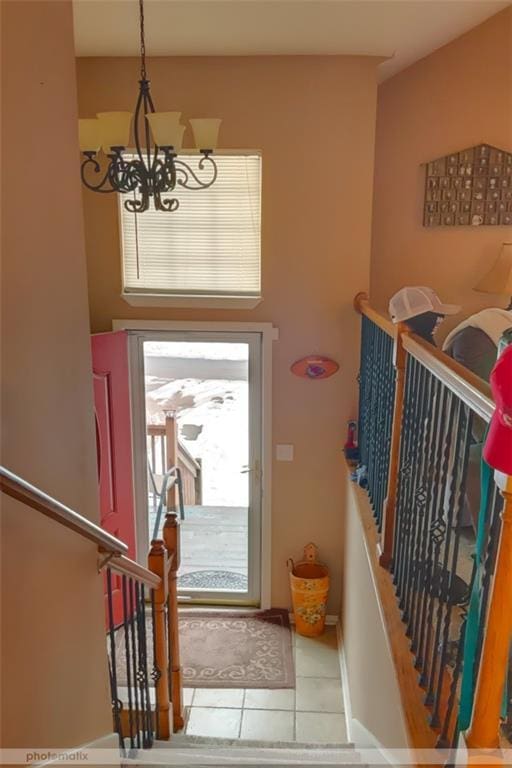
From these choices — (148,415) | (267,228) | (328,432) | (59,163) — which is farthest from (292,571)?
(59,163)

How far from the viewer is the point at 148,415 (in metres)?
4.57

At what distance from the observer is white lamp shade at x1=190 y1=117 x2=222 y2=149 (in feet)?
7.89

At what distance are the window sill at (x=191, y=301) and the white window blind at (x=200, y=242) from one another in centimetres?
5

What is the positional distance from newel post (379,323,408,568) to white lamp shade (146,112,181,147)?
1139 mm

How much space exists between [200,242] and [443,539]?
2.94 metres

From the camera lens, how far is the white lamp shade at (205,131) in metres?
2.40

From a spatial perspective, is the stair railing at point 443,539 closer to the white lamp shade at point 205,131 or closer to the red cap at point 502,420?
the red cap at point 502,420

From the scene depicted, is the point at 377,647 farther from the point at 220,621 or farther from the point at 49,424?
the point at 220,621

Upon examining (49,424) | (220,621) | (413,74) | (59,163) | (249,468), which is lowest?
(220,621)

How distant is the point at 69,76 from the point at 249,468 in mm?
3303

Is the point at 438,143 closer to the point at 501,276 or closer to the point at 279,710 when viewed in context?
the point at 501,276

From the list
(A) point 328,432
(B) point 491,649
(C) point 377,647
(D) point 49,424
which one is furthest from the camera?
(A) point 328,432

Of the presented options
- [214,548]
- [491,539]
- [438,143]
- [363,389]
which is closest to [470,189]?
[438,143]

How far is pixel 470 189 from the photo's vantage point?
4172mm
